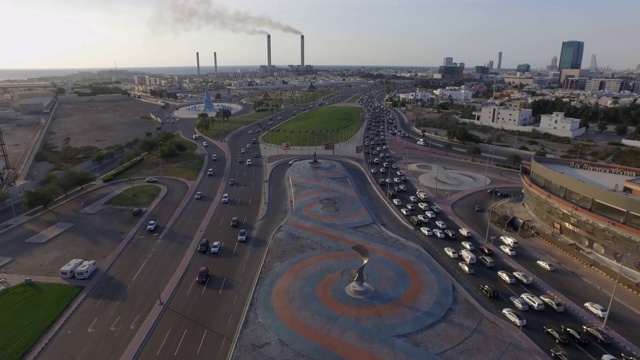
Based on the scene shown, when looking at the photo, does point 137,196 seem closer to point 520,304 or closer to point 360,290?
point 360,290

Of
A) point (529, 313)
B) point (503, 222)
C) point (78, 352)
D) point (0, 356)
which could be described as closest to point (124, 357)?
point (78, 352)

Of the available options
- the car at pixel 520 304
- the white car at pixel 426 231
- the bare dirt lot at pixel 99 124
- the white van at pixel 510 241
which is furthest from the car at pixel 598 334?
the bare dirt lot at pixel 99 124

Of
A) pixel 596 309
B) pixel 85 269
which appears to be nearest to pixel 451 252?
pixel 596 309

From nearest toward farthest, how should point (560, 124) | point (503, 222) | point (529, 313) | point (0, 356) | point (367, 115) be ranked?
point (0, 356) < point (529, 313) < point (503, 222) < point (560, 124) < point (367, 115)

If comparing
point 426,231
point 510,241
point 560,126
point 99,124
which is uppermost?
point 560,126

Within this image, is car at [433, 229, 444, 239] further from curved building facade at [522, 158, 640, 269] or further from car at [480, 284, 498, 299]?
curved building facade at [522, 158, 640, 269]

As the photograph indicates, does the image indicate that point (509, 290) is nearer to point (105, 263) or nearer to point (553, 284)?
point (553, 284)
